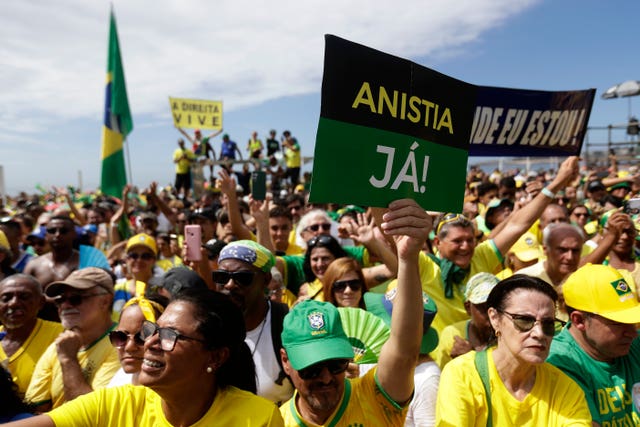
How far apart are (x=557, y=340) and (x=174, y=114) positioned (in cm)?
1439

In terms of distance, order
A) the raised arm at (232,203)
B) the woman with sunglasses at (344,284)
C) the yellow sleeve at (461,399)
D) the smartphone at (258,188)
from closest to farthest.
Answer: the yellow sleeve at (461,399) → the woman with sunglasses at (344,284) → the raised arm at (232,203) → the smartphone at (258,188)

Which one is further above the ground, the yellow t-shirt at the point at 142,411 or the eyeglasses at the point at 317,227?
the eyeglasses at the point at 317,227

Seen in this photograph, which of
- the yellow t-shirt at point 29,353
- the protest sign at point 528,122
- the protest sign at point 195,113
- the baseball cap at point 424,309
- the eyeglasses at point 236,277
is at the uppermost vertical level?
the protest sign at point 195,113

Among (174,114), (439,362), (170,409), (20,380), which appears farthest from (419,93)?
(174,114)

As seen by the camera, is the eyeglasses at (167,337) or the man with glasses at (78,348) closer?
the eyeglasses at (167,337)

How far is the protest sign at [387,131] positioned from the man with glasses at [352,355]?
0.16 meters

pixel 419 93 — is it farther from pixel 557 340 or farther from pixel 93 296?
pixel 93 296

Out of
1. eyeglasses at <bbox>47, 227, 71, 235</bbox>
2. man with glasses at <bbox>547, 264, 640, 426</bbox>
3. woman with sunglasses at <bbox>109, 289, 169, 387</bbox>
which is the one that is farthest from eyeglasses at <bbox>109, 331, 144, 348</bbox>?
eyeglasses at <bbox>47, 227, 71, 235</bbox>

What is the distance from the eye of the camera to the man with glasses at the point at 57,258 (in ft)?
16.6

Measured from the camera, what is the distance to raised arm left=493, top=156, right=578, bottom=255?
405cm

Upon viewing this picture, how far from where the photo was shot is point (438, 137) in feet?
6.59

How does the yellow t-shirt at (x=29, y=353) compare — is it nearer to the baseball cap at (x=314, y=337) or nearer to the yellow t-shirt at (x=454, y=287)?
the baseball cap at (x=314, y=337)

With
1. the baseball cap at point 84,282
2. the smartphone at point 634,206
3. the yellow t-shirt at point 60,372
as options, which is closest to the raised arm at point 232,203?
the baseball cap at point 84,282

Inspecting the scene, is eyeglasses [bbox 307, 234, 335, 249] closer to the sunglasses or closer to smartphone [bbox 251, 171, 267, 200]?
smartphone [bbox 251, 171, 267, 200]
